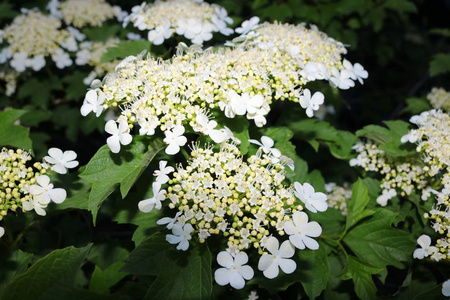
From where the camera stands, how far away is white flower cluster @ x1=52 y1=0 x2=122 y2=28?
2.66 m

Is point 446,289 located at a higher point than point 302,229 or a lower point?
lower

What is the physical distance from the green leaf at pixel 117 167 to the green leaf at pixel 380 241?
0.93 meters

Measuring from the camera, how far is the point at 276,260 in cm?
128

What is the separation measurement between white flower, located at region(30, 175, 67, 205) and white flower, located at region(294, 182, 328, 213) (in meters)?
0.86

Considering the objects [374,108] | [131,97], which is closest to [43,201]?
[131,97]

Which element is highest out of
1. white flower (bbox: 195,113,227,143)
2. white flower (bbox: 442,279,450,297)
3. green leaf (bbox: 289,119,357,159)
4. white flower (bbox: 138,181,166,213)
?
white flower (bbox: 195,113,227,143)

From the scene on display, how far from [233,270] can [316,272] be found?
454 mm

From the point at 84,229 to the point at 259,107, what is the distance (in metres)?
1.26

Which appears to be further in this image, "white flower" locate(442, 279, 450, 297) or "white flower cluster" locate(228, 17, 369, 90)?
"white flower cluster" locate(228, 17, 369, 90)

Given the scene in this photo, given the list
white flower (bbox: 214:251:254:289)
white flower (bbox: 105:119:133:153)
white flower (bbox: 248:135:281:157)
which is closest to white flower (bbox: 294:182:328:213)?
white flower (bbox: 248:135:281:157)

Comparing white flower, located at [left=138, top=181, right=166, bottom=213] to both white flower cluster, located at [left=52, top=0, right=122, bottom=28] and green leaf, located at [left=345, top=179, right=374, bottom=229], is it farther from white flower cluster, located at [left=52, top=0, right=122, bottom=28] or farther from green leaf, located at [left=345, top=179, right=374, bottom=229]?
white flower cluster, located at [left=52, top=0, right=122, bottom=28]

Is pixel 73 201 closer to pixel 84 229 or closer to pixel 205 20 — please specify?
pixel 84 229

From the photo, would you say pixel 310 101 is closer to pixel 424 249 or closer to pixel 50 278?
pixel 424 249

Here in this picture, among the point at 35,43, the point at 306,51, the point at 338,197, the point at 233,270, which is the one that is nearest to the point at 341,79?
the point at 306,51
